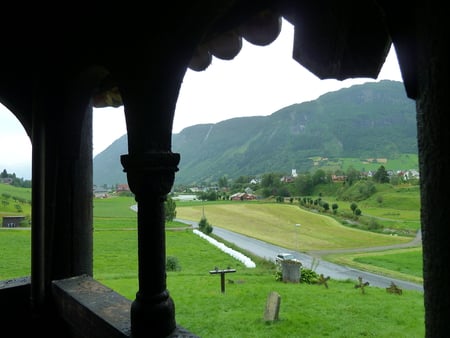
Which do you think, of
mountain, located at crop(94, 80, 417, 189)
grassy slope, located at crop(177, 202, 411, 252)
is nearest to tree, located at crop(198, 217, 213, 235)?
grassy slope, located at crop(177, 202, 411, 252)

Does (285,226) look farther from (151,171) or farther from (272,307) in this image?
(151,171)

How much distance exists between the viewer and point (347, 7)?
1367mm

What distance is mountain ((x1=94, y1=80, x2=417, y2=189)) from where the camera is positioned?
97325 mm

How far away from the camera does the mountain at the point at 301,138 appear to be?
97.3 meters

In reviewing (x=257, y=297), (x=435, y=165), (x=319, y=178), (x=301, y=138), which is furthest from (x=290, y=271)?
(x=301, y=138)

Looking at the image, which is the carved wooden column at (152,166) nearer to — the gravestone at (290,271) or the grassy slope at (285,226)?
the gravestone at (290,271)

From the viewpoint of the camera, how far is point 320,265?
29.8m

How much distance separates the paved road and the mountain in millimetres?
44881

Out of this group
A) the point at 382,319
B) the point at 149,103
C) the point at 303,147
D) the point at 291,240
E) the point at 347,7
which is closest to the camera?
the point at 347,7

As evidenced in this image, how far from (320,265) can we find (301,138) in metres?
94.0

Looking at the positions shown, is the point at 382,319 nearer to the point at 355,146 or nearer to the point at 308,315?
the point at 308,315

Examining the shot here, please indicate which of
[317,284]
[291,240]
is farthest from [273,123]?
[317,284]

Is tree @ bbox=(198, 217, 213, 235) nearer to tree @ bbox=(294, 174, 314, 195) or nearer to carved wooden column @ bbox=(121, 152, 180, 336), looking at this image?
tree @ bbox=(294, 174, 314, 195)

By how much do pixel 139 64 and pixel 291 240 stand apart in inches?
1695
